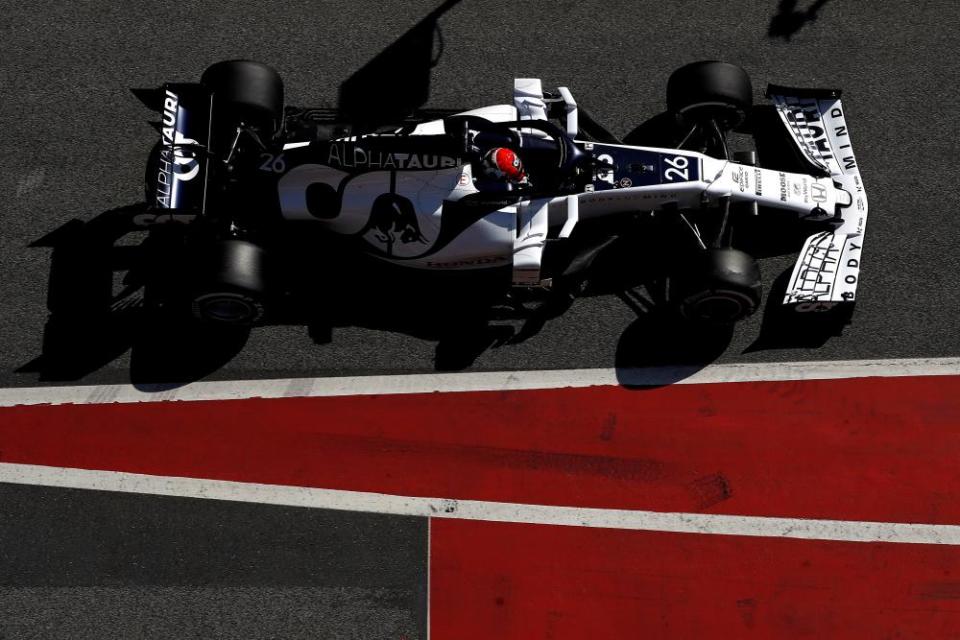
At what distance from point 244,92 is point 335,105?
1483mm

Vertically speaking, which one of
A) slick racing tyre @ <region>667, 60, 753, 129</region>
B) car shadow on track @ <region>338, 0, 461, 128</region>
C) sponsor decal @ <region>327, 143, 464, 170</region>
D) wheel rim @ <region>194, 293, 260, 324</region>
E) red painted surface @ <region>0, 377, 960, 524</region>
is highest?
car shadow on track @ <region>338, 0, 461, 128</region>

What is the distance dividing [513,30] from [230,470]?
215 inches

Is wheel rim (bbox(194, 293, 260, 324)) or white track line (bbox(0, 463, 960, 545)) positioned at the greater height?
wheel rim (bbox(194, 293, 260, 324))

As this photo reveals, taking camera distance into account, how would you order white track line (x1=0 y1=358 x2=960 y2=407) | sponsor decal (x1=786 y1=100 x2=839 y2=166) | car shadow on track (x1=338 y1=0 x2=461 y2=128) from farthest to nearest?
car shadow on track (x1=338 y1=0 x2=461 y2=128)
sponsor decal (x1=786 y1=100 x2=839 y2=166)
white track line (x1=0 y1=358 x2=960 y2=407)

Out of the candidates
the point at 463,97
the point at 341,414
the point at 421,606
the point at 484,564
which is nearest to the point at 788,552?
the point at 484,564

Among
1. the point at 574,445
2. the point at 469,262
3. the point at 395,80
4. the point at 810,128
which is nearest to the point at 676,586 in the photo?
the point at 574,445

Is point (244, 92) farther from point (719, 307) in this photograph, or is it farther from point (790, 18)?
point (790, 18)

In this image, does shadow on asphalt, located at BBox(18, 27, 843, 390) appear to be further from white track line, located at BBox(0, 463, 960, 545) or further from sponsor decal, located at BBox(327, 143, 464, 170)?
white track line, located at BBox(0, 463, 960, 545)

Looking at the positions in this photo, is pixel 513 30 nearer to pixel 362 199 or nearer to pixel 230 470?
pixel 362 199

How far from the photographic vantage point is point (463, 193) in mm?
6945

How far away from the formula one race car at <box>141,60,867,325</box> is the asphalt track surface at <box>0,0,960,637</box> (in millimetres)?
660

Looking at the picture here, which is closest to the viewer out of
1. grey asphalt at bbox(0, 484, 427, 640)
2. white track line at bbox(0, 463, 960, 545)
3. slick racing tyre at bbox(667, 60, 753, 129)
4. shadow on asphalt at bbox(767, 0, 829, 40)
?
grey asphalt at bbox(0, 484, 427, 640)

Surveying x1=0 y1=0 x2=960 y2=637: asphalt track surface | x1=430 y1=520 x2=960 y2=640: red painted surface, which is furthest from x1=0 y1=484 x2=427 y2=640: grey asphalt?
x1=430 y1=520 x2=960 y2=640: red painted surface

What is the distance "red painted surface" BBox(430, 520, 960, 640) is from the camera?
22.1 ft
